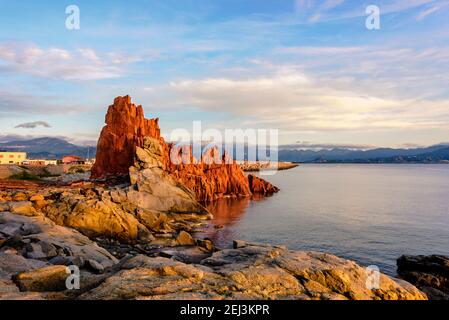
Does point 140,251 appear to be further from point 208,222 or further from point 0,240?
point 208,222

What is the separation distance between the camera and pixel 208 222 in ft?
220

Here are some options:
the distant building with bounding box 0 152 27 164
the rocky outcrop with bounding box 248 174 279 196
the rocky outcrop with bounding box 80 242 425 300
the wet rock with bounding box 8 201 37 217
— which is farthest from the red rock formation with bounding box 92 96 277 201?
the distant building with bounding box 0 152 27 164

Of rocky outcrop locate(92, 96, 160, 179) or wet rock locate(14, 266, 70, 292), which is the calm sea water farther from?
wet rock locate(14, 266, 70, 292)

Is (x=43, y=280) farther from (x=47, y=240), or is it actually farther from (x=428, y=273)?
(x=428, y=273)

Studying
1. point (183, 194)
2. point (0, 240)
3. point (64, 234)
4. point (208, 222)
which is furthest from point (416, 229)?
point (0, 240)

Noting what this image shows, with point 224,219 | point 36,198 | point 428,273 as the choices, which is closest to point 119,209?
point 36,198

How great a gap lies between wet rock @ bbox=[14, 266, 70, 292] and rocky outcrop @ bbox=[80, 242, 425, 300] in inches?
97.4

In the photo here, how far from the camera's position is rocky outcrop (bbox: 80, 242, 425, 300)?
12289 mm

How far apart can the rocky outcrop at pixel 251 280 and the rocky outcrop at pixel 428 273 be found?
1784 cm

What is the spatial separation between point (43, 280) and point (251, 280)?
27.4ft

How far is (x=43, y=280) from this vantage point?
13961mm

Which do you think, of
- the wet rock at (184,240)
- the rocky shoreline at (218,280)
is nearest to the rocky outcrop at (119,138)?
the wet rock at (184,240)
